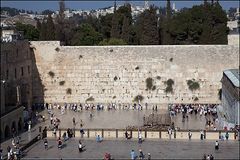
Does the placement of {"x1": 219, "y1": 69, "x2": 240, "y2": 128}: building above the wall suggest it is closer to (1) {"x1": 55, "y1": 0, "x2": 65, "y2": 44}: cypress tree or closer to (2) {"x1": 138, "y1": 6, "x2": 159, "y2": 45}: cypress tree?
(2) {"x1": 138, "y1": 6, "x2": 159, "y2": 45}: cypress tree

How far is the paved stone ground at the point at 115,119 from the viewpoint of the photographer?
26.4 m

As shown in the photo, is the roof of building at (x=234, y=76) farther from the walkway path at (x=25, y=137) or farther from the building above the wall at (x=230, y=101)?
the walkway path at (x=25, y=137)

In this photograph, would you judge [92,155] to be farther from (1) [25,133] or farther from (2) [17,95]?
(2) [17,95]

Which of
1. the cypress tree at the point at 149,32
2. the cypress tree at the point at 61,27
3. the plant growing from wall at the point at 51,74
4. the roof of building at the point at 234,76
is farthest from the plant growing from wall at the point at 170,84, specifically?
the cypress tree at the point at 61,27

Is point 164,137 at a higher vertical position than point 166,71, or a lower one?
lower

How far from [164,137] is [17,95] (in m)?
9.60

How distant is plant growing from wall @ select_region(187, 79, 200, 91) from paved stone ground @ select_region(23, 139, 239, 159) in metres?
9.86

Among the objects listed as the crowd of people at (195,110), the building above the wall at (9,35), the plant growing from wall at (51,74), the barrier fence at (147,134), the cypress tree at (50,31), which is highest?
the cypress tree at (50,31)

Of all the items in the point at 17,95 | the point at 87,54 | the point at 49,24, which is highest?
the point at 49,24

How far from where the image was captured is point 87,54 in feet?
108

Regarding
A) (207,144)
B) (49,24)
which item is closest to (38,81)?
(49,24)

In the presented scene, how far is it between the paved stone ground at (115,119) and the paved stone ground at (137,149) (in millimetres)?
3412

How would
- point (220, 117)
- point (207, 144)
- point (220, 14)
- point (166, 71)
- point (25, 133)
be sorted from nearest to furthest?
point (207, 144)
point (25, 133)
point (220, 117)
point (166, 71)
point (220, 14)

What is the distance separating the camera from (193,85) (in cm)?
3216
